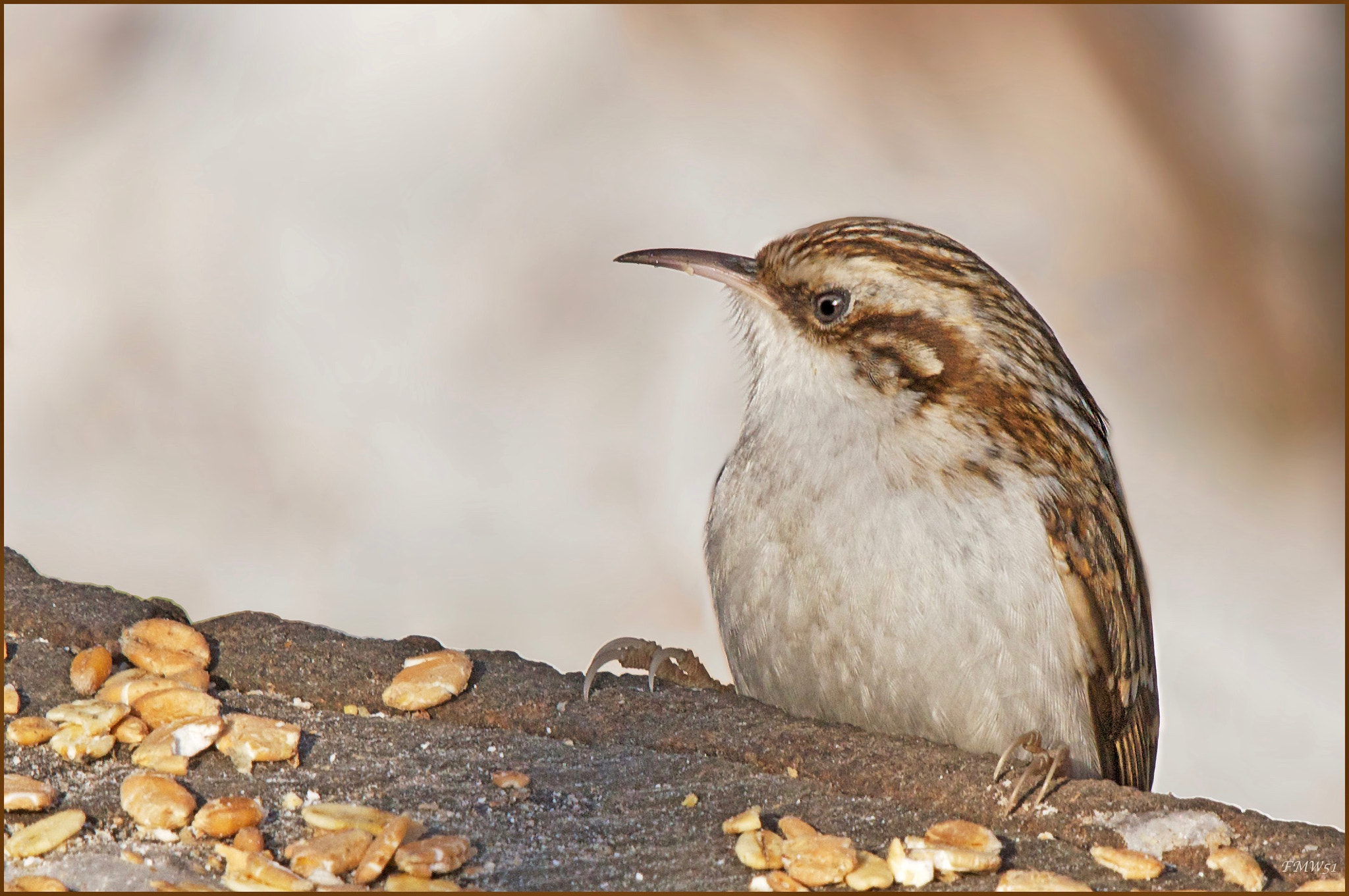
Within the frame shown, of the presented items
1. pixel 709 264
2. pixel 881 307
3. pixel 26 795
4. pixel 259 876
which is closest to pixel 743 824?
pixel 259 876

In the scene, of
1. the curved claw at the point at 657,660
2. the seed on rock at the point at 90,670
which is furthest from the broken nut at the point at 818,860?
the seed on rock at the point at 90,670

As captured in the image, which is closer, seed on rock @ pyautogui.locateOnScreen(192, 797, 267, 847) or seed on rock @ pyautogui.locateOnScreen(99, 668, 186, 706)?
seed on rock @ pyautogui.locateOnScreen(192, 797, 267, 847)

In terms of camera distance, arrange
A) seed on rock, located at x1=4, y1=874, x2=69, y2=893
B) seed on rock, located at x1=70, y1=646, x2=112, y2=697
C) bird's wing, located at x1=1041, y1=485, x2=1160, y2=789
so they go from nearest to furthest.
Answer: seed on rock, located at x1=4, y1=874, x2=69, y2=893 → seed on rock, located at x1=70, y1=646, x2=112, y2=697 → bird's wing, located at x1=1041, y1=485, x2=1160, y2=789

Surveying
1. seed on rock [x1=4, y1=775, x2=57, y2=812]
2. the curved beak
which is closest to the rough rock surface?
seed on rock [x1=4, y1=775, x2=57, y2=812]

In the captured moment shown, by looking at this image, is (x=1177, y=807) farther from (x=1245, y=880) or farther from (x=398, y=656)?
(x=398, y=656)

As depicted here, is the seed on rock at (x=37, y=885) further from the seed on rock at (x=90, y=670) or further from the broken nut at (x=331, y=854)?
the seed on rock at (x=90, y=670)

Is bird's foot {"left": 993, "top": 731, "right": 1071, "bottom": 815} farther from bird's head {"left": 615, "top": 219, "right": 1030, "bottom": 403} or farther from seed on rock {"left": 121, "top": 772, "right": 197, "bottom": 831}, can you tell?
seed on rock {"left": 121, "top": 772, "right": 197, "bottom": 831}
